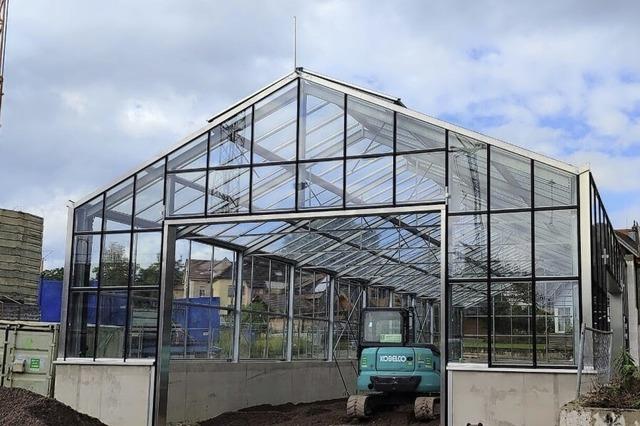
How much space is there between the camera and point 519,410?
1357cm

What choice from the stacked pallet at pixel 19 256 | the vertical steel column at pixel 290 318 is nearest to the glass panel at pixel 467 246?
the vertical steel column at pixel 290 318

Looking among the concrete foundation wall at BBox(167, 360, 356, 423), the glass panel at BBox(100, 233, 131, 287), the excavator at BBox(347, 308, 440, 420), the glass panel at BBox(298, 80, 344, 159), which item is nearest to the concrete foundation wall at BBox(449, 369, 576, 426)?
the excavator at BBox(347, 308, 440, 420)

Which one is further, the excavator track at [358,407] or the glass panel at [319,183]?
the excavator track at [358,407]

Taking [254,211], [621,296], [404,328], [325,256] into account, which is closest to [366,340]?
[404,328]

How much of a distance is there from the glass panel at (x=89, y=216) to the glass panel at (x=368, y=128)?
5.80 m

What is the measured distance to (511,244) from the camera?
14242mm

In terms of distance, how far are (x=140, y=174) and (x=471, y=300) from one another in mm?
7517

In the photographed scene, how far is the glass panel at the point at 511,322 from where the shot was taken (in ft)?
45.6

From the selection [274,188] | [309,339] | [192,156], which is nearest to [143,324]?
[192,156]

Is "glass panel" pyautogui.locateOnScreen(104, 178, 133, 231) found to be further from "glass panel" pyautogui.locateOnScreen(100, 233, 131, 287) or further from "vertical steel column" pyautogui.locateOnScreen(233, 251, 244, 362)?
"vertical steel column" pyautogui.locateOnScreen(233, 251, 244, 362)

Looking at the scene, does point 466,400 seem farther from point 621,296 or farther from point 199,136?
point 621,296

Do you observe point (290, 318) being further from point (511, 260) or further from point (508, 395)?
point (508, 395)

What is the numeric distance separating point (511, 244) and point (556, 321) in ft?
5.08

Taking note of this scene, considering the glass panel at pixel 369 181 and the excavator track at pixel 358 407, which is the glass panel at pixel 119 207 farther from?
the excavator track at pixel 358 407
